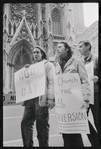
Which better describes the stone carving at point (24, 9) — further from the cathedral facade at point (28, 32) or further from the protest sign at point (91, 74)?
the protest sign at point (91, 74)

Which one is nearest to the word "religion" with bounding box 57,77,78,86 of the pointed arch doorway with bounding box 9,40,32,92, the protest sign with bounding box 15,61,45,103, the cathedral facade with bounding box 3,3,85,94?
the protest sign with bounding box 15,61,45,103

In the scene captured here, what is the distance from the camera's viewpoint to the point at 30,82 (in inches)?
89.8

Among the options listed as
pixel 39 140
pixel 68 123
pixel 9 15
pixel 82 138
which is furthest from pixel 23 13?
pixel 82 138

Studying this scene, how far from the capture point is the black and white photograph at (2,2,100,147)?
2.12 metres

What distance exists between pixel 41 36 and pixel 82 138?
1.83 meters

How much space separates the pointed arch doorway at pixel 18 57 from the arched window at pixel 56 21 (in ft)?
1.78

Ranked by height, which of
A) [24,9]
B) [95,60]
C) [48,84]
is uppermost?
[24,9]

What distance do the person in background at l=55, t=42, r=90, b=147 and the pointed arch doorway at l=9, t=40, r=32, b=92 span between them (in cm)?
50

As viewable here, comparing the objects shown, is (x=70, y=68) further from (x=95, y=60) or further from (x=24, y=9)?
(x=24, y=9)

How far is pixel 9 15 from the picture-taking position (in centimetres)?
246

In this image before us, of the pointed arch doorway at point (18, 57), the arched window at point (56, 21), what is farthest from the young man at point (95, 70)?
the pointed arch doorway at point (18, 57)

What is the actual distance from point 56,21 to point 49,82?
1211 millimetres

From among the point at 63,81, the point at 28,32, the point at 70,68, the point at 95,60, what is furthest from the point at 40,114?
the point at 28,32

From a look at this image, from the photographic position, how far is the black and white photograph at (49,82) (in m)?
2.12
